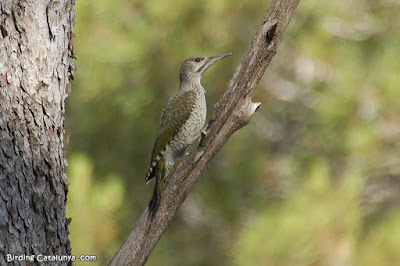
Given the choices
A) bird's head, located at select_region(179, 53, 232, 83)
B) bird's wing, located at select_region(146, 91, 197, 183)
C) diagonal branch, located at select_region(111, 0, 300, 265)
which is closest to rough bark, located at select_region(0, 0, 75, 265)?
diagonal branch, located at select_region(111, 0, 300, 265)

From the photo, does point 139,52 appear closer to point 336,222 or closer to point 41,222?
point 336,222

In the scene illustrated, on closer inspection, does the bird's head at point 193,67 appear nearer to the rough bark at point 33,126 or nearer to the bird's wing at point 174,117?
the bird's wing at point 174,117

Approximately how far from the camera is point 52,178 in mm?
2404

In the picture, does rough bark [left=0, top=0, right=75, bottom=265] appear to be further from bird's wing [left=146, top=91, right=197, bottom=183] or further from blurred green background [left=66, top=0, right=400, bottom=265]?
blurred green background [left=66, top=0, right=400, bottom=265]

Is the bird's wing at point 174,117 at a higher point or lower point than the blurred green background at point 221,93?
lower

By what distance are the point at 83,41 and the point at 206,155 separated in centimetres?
310

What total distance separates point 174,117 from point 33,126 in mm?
1910

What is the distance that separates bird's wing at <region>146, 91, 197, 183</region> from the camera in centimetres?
409

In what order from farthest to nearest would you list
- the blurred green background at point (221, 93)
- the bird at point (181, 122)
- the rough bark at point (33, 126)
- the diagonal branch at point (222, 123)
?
the blurred green background at point (221, 93)
the bird at point (181, 122)
the diagonal branch at point (222, 123)
the rough bark at point (33, 126)

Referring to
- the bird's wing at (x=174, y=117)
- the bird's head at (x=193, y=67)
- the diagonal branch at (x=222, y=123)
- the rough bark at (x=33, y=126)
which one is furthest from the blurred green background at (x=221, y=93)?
the rough bark at (x=33, y=126)

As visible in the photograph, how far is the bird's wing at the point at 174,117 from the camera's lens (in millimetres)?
4086

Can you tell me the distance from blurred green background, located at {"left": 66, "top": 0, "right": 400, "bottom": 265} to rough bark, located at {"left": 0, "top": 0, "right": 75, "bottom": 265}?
2.36 metres

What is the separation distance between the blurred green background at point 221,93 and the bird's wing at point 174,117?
967mm

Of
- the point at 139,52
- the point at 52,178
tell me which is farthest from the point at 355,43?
the point at 52,178
